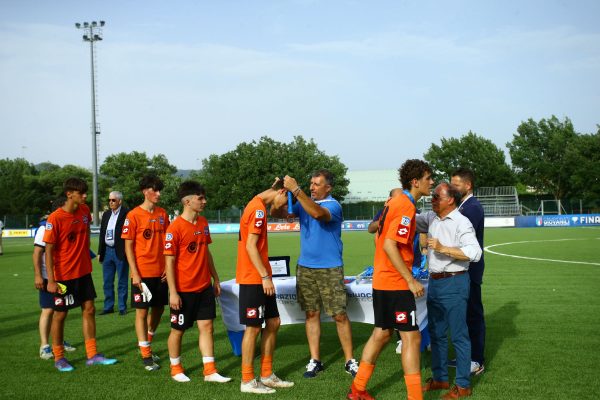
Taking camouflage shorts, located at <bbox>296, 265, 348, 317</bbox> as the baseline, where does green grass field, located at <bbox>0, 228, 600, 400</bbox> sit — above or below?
below

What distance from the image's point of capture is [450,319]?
18.4 ft

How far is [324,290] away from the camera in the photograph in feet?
21.6

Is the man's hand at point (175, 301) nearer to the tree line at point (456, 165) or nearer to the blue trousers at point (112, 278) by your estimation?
the blue trousers at point (112, 278)

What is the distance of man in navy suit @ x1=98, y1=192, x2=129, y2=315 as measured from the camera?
35.3ft

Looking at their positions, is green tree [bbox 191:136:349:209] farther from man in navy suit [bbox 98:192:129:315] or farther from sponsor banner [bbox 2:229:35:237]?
man in navy suit [bbox 98:192:129:315]

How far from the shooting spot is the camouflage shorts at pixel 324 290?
21.5 feet

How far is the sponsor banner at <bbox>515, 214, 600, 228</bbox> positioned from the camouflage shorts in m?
43.1

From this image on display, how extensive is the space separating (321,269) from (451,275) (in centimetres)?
152

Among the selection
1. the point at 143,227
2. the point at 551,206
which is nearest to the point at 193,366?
the point at 143,227

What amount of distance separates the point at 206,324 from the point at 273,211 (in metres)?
1.41

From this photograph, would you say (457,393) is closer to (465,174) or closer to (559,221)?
(465,174)

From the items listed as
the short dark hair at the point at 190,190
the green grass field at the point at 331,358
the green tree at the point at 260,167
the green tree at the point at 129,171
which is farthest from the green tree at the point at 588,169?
the short dark hair at the point at 190,190

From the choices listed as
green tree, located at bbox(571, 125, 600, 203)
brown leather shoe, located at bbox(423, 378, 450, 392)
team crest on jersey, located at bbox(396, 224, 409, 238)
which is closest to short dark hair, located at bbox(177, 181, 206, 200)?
team crest on jersey, located at bbox(396, 224, 409, 238)

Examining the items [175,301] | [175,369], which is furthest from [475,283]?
[175,369]
